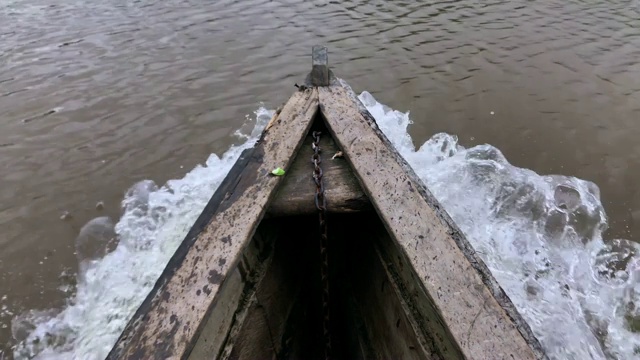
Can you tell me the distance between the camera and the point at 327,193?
2.18m

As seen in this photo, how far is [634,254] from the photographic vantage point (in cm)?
351

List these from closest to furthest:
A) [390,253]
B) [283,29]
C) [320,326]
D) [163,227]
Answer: [390,253], [320,326], [163,227], [283,29]

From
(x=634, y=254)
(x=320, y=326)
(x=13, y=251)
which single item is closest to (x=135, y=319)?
(x=320, y=326)

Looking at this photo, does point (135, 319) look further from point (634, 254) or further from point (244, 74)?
point (244, 74)

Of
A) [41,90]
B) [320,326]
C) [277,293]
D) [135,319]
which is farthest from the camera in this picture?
[41,90]

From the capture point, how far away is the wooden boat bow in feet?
4.84

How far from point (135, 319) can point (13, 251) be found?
9.64 feet

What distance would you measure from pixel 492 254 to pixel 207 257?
2673mm

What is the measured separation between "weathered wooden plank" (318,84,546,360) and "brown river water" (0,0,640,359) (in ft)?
8.79

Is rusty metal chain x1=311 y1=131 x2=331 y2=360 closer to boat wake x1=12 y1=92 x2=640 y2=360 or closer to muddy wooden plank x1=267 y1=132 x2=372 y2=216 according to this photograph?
muddy wooden plank x1=267 y1=132 x2=372 y2=216

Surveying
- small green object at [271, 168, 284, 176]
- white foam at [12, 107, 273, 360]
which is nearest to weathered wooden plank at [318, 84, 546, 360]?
small green object at [271, 168, 284, 176]

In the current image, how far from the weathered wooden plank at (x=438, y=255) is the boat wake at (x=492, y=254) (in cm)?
178

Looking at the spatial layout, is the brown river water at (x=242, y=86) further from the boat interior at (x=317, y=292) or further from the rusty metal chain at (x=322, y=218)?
the rusty metal chain at (x=322, y=218)

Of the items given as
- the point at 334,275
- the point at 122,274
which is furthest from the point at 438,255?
the point at 122,274
